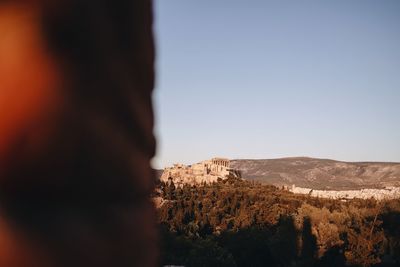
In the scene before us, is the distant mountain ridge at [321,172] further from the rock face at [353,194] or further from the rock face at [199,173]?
the rock face at [353,194]

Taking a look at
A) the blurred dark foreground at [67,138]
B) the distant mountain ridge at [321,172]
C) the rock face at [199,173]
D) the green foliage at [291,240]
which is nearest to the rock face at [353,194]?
the rock face at [199,173]

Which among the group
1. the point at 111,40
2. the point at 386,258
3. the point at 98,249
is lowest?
the point at 386,258

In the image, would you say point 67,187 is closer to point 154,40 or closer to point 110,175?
point 110,175

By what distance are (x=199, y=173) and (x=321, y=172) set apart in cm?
4319

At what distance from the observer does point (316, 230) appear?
20109 millimetres

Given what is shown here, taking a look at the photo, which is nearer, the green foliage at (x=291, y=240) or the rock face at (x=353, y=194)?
the green foliage at (x=291, y=240)

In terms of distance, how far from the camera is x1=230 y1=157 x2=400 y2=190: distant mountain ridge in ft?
278

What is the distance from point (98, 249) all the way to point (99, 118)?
175mm

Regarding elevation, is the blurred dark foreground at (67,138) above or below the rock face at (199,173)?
above

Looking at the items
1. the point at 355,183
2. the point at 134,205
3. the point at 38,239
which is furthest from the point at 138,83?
the point at 355,183

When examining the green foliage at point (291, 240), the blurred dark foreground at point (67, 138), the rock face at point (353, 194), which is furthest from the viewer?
the rock face at point (353, 194)

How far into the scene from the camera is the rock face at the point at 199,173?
50.5 m

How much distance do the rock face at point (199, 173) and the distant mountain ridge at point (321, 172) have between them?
2146cm

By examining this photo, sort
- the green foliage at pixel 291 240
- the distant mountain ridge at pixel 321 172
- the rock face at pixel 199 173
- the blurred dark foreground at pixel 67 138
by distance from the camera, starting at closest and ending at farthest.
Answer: the blurred dark foreground at pixel 67 138
the green foliage at pixel 291 240
the rock face at pixel 199 173
the distant mountain ridge at pixel 321 172
